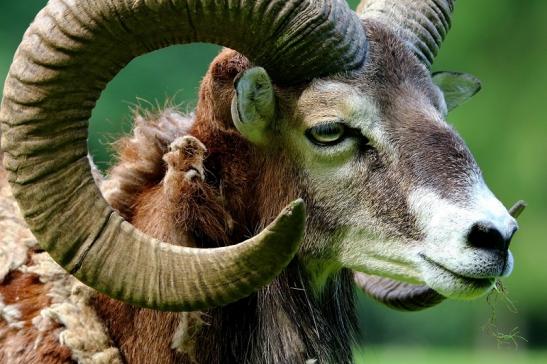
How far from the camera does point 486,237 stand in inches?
249

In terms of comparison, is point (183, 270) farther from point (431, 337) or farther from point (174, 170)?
point (431, 337)

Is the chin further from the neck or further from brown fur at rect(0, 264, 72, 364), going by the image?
brown fur at rect(0, 264, 72, 364)

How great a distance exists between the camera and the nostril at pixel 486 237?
20.5ft

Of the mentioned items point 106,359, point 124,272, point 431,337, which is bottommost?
point 431,337

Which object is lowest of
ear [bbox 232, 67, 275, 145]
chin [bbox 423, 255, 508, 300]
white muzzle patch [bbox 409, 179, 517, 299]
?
chin [bbox 423, 255, 508, 300]

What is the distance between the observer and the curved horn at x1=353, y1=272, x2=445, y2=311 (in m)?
8.16

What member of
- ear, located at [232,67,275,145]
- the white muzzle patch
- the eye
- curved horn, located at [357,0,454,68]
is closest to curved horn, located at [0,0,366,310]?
ear, located at [232,67,275,145]

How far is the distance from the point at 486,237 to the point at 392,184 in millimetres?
708

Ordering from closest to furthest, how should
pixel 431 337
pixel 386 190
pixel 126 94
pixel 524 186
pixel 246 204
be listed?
pixel 386 190
pixel 246 204
pixel 126 94
pixel 524 186
pixel 431 337

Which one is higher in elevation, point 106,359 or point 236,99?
point 236,99

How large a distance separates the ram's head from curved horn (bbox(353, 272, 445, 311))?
110 cm

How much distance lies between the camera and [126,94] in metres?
33.7

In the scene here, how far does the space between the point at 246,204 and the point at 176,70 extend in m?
26.9

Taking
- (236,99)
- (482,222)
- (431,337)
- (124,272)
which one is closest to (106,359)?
(124,272)
